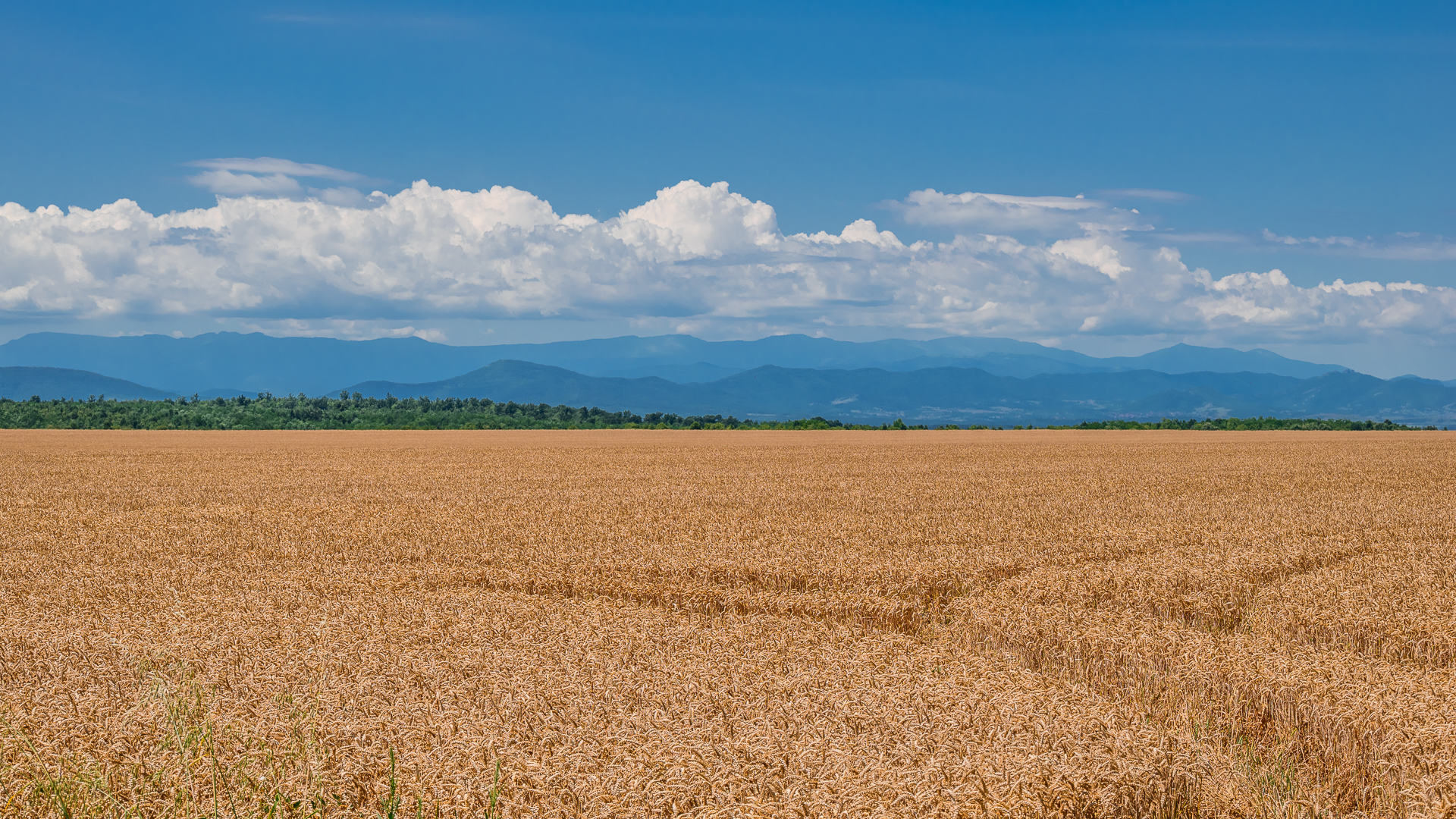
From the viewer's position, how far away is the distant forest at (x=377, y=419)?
115 m

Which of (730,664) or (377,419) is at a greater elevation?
(730,664)

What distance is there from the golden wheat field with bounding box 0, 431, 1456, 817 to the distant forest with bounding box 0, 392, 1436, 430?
309 feet

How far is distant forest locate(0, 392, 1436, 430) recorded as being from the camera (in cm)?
11506

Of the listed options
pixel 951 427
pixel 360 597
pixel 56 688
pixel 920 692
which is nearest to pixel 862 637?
pixel 920 692

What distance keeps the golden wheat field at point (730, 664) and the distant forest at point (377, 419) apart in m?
94.0

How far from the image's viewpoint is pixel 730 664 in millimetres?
8102

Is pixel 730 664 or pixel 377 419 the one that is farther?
pixel 377 419

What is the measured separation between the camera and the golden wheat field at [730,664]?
557 centimetres

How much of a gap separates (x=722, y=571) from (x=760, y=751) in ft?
25.8

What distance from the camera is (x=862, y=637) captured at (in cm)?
988

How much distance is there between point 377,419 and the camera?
128m

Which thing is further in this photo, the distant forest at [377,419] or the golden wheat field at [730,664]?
the distant forest at [377,419]

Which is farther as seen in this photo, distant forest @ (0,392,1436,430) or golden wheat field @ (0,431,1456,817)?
distant forest @ (0,392,1436,430)

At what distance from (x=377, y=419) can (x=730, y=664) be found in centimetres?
12977
